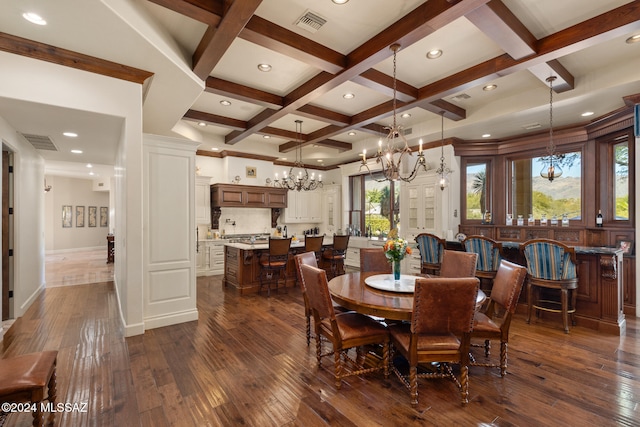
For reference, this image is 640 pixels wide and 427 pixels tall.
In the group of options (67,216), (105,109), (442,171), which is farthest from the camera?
(67,216)

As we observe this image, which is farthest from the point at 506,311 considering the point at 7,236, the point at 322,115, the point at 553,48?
the point at 7,236

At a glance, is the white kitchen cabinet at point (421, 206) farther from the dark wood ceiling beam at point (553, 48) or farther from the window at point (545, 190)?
the dark wood ceiling beam at point (553, 48)

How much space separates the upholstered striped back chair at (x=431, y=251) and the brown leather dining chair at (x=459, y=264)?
1156 millimetres

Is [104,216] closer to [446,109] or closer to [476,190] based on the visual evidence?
[446,109]

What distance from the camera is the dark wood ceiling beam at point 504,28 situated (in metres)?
2.52

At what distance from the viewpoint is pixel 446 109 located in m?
4.81

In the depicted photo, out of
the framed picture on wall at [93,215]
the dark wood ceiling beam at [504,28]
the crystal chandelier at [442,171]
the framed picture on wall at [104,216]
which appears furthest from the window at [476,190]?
the framed picture on wall at [93,215]

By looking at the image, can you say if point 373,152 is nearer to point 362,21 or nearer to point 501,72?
point 501,72

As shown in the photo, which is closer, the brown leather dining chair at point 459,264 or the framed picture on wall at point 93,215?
the brown leather dining chair at point 459,264

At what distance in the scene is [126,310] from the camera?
11.3 feet

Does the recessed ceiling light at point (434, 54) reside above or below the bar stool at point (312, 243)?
above

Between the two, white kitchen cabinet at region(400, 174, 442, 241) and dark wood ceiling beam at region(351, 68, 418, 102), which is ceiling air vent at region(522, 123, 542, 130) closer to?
white kitchen cabinet at region(400, 174, 442, 241)

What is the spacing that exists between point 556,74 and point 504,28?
1421 mm

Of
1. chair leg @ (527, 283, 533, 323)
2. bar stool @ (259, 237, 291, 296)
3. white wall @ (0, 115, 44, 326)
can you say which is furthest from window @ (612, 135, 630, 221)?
white wall @ (0, 115, 44, 326)
